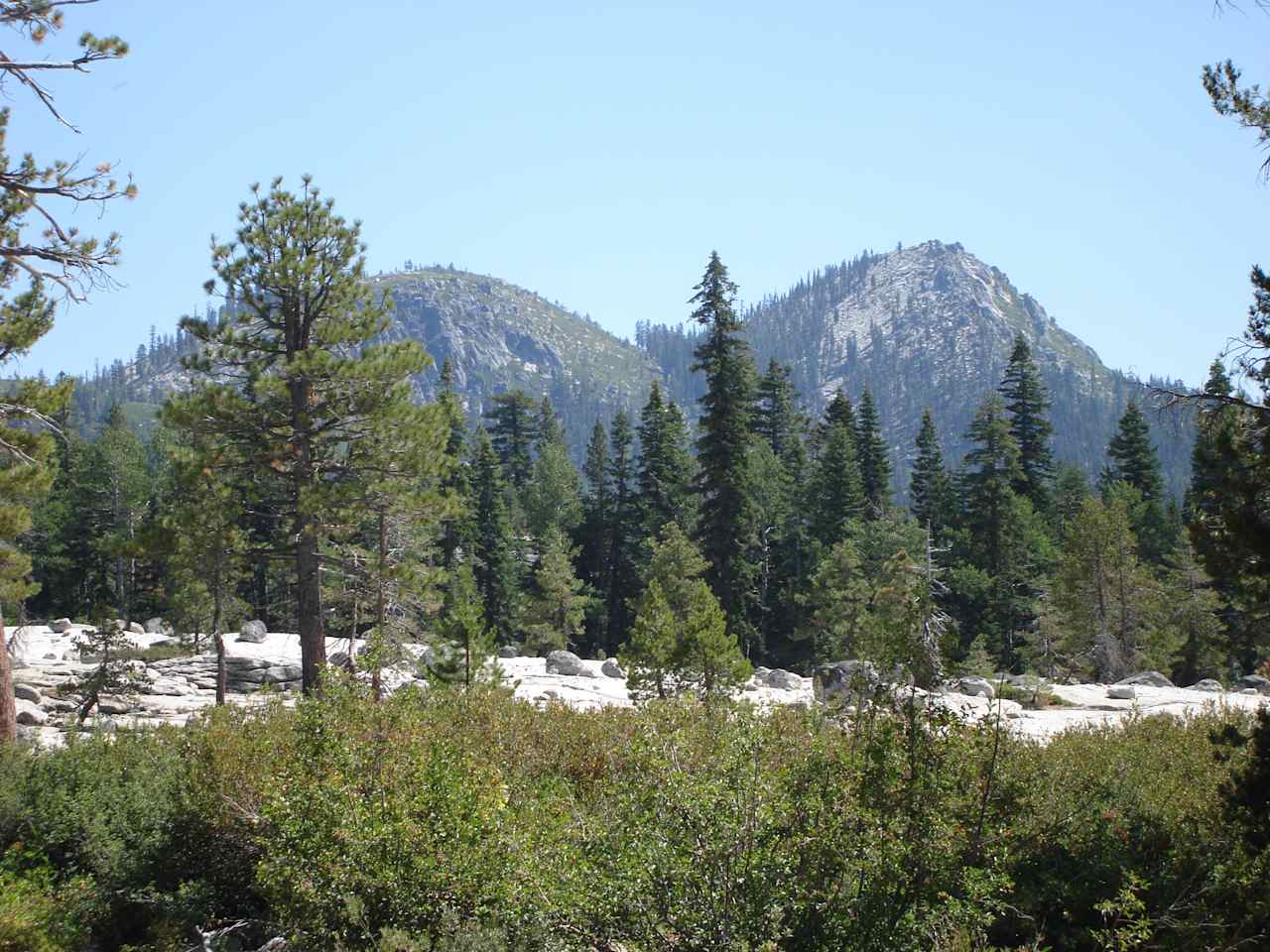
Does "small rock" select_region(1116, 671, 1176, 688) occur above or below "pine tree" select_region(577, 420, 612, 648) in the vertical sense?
below

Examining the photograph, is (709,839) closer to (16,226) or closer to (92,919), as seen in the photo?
(92,919)

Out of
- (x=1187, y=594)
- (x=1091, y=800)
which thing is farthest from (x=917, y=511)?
(x=1091, y=800)

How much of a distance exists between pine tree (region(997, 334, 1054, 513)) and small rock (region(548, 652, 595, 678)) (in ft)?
107

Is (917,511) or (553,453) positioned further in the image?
(553,453)

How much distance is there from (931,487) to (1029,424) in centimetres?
668

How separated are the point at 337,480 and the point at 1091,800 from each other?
45.9 feet

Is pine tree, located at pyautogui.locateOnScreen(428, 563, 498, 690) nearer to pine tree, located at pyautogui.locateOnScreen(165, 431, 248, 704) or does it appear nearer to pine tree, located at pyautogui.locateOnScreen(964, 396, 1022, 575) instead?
pine tree, located at pyautogui.locateOnScreen(165, 431, 248, 704)

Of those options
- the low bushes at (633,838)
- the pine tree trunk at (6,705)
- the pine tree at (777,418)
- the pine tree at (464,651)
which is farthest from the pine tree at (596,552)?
the low bushes at (633,838)

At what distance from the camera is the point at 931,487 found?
190 ft

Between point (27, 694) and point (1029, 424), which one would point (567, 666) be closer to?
point (27, 694)

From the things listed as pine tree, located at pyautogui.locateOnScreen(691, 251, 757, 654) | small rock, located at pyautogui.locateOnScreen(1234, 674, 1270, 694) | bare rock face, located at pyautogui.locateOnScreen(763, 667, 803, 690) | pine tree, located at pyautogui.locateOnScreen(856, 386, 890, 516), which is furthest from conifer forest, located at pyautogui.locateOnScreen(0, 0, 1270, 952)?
pine tree, located at pyautogui.locateOnScreen(856, 386, 890, 516)

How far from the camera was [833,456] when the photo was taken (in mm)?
50906

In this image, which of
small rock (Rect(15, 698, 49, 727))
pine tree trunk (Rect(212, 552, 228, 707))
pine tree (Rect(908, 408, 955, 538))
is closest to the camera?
small rock (Rect(15, 698, 49, 727))

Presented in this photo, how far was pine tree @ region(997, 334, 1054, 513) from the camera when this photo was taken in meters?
56.7
